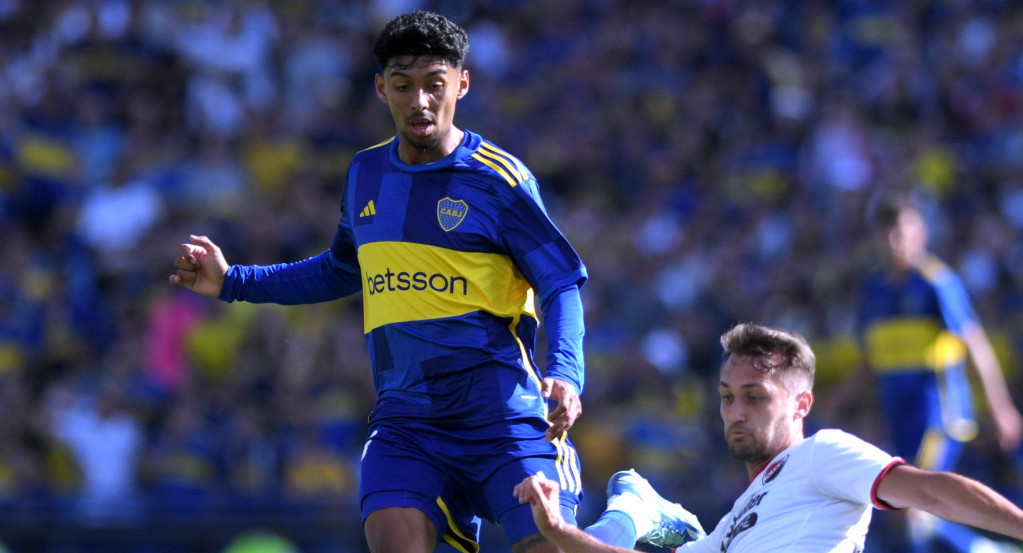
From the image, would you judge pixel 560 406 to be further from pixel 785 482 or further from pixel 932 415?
pixel 932 415

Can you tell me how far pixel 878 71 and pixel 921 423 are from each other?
583 centimetres

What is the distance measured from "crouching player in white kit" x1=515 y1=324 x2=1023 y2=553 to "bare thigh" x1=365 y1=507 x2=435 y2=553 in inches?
20.5

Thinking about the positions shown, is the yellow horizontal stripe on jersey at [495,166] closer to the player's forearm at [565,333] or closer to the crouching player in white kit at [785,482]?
the player's forearm at [565,333]

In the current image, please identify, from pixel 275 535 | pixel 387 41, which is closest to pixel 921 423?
pixel 275 535

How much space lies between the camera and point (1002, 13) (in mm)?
13844

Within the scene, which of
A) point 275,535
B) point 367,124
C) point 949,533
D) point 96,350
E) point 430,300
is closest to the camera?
point 430,300

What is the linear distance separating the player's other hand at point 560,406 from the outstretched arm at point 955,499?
1.04m

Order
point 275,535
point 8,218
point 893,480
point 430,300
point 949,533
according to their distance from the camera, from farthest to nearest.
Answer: point 8,218 → point 275,535 → point 949,533 → point 430,300 → point 893,480

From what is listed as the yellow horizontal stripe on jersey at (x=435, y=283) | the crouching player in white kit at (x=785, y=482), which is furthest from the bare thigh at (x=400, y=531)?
the yellow horizontal stripe on jersey at (x=435, y=283)

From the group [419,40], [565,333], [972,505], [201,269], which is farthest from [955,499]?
[201,269]

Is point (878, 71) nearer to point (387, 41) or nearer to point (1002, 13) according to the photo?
point (1002, 13)

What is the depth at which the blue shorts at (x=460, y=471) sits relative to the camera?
4785mm

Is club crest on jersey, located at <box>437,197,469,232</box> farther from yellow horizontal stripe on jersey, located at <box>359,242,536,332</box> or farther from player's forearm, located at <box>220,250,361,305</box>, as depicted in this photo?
player's forearm, located at <box>220,250,361,305</box>

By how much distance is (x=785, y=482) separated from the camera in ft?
14.5
